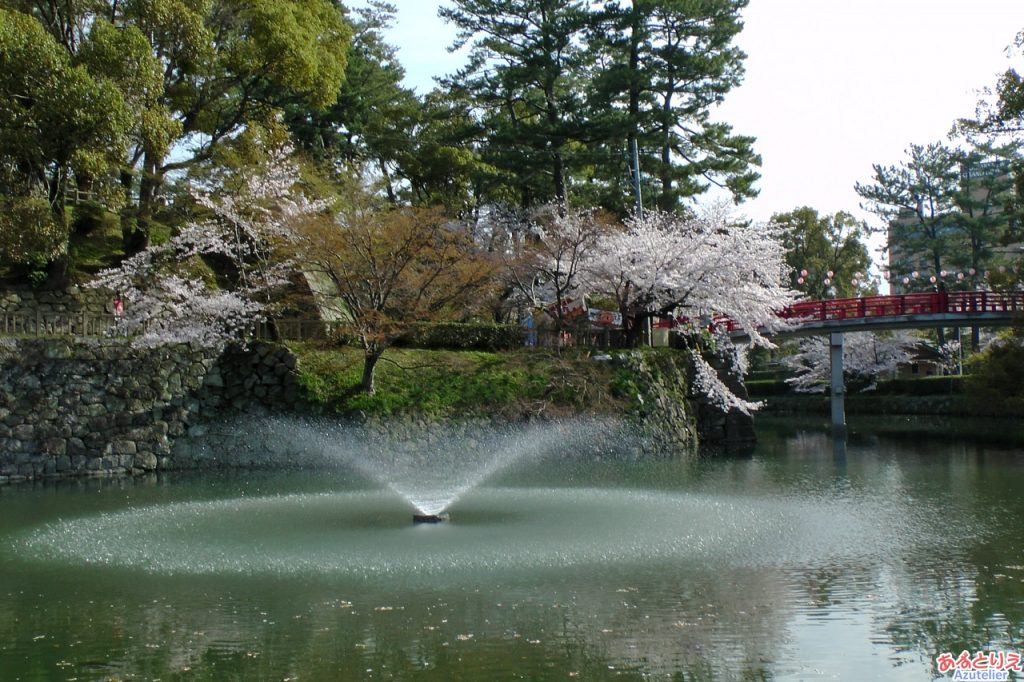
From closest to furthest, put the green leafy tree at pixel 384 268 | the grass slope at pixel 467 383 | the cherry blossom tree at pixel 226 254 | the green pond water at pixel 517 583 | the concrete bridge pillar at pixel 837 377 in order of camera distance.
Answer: the green pond water at pixel 517 583 < the green leafy tree at pixel 384 268 < the grass slope at pixel 467 383 < the cherry blossom tree at pixel 226 254 < the concrete bridge pillar at pixel 837 377

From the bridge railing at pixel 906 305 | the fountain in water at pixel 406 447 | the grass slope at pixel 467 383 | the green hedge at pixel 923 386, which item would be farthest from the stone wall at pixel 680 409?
the green hedge at pixel 923 386

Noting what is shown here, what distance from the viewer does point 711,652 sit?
825cm

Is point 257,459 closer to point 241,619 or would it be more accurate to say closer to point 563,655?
point 241,619

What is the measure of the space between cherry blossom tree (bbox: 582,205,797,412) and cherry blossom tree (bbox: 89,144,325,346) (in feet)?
28.9

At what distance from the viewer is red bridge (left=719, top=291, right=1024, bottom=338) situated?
36688mm

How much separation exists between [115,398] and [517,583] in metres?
15.7

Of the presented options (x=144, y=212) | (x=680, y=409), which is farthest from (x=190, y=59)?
(x=680, y=409)

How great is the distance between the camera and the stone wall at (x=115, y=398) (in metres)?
22.3

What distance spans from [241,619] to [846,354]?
44.5m

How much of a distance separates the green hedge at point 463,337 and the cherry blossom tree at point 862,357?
26172 mm

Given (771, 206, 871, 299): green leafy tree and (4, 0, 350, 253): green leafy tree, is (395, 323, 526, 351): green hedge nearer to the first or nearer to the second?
(4, 0, 350, 253): green leafy tree

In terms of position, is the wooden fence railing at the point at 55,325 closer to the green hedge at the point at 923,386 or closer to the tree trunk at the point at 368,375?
the tree trunk at the point at 368,375

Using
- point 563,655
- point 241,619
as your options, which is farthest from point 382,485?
point 563,655

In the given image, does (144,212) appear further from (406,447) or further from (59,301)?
(406,447)
